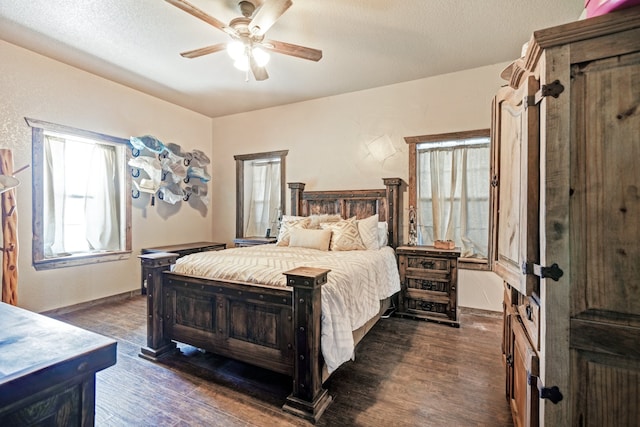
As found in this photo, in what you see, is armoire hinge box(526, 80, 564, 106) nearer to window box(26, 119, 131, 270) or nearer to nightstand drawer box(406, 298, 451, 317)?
nightstand drawer box(406, 298, 451, 317)

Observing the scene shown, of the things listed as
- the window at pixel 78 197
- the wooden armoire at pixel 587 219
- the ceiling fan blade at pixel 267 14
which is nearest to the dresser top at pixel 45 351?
the wooden armoire at pixel 587 219

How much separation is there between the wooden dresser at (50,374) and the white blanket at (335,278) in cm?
123

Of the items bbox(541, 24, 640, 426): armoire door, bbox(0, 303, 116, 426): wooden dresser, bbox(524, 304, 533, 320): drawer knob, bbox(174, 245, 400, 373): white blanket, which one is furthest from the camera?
bbox(174, 245, 400, 373): white blanket

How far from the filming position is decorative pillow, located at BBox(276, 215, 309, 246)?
3.73 meters

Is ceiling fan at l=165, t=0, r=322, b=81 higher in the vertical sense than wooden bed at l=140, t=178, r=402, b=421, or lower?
higher

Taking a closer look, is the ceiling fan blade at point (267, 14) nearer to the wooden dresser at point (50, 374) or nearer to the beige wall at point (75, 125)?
the wooden dresser at point (50, 374)

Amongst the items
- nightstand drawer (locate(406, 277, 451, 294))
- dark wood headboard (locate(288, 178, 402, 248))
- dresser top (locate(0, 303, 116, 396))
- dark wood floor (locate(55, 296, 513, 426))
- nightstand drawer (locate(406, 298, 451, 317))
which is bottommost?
dark wood floor (locate(55, 296, 513, 426))

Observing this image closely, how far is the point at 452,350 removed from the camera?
2.60 metres

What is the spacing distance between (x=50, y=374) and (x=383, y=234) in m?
3.30

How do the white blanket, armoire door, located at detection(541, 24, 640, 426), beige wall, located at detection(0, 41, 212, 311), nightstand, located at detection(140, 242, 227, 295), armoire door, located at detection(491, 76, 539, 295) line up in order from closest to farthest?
armoire door, located at detection(541, 24, 640, 426), armoire door, located at detection(491, 76, 539, 295), the white blanket, beige wall, located at detection(0, 41, 212, 311), nightstand, located at detection(140, 242, 227, 295)

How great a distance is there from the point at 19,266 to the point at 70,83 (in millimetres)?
2212

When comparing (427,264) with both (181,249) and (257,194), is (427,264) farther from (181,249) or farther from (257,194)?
(181,249)

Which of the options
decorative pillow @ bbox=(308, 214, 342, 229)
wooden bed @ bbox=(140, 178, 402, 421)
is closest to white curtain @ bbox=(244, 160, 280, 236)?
decorative pillow @ bbox=(308, 214, 342, 229)

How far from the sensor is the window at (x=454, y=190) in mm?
3572
